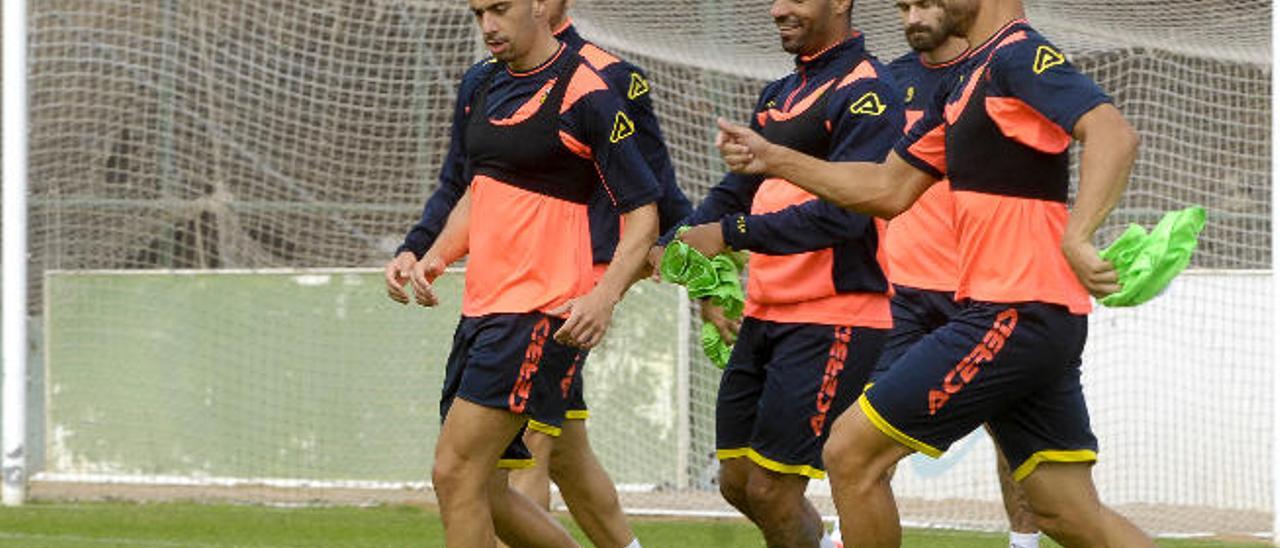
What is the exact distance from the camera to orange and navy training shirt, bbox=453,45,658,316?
685cm

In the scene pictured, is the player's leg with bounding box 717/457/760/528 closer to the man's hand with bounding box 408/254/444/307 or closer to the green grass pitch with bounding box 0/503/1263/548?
the man's hand with bounding box 408/254/444/307

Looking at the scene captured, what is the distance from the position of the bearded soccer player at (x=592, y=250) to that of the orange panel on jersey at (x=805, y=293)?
1.35 feet

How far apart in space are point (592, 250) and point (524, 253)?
658 mm

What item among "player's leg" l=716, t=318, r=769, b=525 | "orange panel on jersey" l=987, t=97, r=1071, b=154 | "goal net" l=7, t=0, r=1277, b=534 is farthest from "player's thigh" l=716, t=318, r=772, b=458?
"goal net" l=7, t=0, r=1277, b=534

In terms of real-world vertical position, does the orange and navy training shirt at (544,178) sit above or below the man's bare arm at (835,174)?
below

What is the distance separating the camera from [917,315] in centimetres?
814

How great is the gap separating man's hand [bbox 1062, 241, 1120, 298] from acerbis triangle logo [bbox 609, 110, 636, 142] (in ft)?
5.00

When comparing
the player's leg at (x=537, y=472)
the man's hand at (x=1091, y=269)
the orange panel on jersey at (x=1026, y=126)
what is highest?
the orange panel on jersey at (x=1026, y=126)

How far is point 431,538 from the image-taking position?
10883 mm

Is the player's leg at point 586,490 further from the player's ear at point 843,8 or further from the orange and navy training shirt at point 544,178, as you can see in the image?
the player's ear at point 843,8

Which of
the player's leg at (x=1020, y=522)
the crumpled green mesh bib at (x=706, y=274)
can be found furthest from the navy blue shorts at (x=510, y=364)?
the player's leg at (x=1020, y=522)

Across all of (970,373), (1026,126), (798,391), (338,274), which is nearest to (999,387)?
(970,373)

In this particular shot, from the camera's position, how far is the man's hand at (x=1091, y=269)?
223 inches

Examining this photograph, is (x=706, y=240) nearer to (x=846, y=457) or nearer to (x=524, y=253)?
(x=524, y=253)
